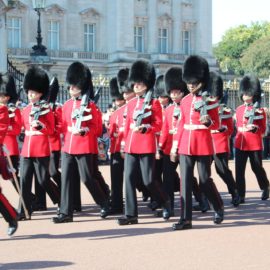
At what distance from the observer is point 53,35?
4053 cm

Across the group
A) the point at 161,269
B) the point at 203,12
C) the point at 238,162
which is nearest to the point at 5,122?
the point at 161,269

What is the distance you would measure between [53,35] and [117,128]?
1222 inches

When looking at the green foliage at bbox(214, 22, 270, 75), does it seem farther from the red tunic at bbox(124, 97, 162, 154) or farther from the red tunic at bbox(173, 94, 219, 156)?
the red tunic at bbox(173, 94, 219, 156)

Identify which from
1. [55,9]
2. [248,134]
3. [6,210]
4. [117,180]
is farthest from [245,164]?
[55,9]

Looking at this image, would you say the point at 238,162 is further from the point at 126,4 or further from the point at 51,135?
the point at 126,4

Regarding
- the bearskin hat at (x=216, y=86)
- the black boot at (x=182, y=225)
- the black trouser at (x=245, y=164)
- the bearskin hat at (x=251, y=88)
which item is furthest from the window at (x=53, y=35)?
the black boot at (x=182, y=225)

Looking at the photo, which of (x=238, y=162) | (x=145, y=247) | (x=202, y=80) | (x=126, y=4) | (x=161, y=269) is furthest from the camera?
(x=126, y=4)

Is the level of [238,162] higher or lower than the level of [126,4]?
lower

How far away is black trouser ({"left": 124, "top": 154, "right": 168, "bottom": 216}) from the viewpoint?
28.7ft

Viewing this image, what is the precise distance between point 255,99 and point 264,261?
5101mm

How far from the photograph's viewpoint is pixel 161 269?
6277 millimetres

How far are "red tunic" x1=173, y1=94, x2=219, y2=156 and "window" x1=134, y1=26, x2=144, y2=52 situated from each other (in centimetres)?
3432

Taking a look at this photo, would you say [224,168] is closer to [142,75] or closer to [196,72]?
[142,75]

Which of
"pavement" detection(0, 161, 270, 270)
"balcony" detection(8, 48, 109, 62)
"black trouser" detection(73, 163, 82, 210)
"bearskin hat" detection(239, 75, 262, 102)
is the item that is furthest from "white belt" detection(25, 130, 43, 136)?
"balcony" detection(8, 48, 109, 62)
